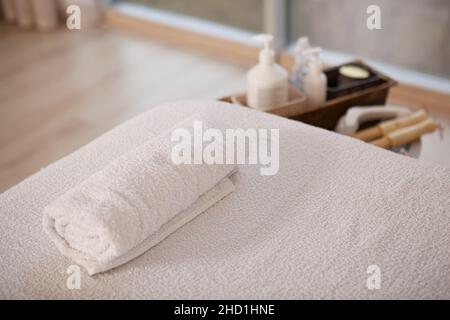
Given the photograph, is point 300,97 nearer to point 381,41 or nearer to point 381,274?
point 381,274

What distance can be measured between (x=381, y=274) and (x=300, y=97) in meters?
0.72

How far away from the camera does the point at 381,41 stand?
2424 mm

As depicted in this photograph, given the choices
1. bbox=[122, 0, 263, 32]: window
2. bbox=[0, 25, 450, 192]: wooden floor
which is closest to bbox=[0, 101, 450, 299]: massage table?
bbox=[0, 25, 450, 192]: wooden floor

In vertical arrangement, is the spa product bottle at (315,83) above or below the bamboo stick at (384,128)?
above

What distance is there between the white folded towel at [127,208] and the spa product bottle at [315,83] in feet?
1.91

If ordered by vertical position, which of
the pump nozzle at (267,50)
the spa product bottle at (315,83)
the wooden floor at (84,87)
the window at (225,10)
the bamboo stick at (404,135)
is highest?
the pump nozzle at (267,50)

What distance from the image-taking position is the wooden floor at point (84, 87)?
2188 mm

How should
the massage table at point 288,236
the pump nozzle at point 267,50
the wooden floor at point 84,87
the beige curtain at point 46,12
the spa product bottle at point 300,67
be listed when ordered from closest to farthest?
1. the massage table at point 288,236
2. the pump nozzle at point 267,50
3. the spa product bottle at point 300,67
4. the wooden floor at point 84,87
5. the beige curtain at point 46,12

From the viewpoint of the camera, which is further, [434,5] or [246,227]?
[434,5]

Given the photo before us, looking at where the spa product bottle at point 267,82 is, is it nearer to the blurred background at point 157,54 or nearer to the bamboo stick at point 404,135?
the bamboo stick at point 404,135

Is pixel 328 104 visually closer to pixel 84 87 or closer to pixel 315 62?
pixel 315 62

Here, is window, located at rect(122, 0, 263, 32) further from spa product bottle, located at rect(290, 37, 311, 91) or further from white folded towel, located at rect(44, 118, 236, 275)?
white folded towel, located at rect(44, 118, 236, 275)

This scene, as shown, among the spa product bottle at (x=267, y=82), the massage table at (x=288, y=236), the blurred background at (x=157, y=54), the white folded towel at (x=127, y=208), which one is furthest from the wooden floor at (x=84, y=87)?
the white folded towel at (x=127, y=208)
